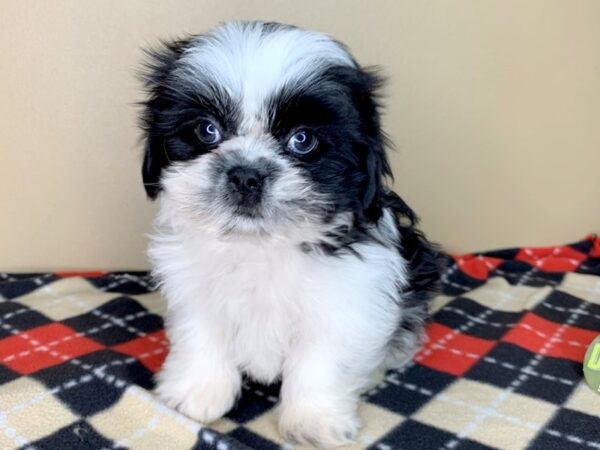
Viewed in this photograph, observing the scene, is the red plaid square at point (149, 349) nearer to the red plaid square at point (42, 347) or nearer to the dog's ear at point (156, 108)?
the red plaid square at point (42, 347)

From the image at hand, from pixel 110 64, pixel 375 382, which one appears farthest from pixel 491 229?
pixel 110 64

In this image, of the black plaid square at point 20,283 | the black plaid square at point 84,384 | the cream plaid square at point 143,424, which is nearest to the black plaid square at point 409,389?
the cream plaid square at point 143,424

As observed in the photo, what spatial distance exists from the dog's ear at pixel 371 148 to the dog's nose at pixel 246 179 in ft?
0.90

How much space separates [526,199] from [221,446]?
1.81 metres

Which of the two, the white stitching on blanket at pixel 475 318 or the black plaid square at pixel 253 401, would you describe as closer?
the black plaid square at pixel 253 401

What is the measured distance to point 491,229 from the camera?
2.90m

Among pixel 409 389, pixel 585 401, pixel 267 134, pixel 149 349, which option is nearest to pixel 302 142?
pixel 267 134

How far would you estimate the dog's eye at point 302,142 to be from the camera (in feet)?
5.13

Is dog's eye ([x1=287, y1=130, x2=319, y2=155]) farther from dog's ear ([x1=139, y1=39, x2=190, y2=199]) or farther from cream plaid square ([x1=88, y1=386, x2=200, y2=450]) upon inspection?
cream plaid square ([x1=88, y1=386, x2=200, y2=450])

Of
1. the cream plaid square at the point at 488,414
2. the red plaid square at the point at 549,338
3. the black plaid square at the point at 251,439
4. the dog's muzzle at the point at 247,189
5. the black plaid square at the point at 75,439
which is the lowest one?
the black plaid square at the point at 251,439

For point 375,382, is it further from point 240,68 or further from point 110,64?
point 110,64

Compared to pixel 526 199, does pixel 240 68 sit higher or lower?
higher

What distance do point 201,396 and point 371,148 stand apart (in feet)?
2.51

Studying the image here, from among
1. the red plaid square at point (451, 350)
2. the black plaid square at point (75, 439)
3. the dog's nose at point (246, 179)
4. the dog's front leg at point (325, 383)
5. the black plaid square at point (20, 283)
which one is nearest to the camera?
the dog's nose at point (246, 179)
